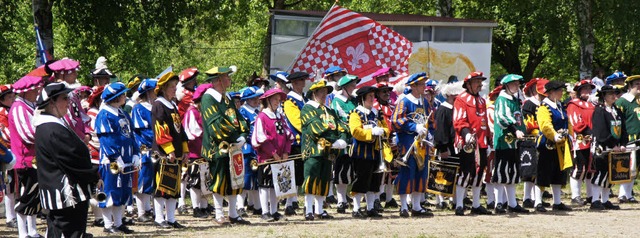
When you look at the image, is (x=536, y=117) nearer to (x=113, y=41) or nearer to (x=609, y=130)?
Result: (x=609, y=130)

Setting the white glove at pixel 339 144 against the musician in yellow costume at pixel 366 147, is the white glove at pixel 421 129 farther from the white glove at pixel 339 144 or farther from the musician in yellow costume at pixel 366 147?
the white glove at pixel 339 144

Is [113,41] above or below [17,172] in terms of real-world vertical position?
above

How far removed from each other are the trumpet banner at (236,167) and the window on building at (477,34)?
1762 cm

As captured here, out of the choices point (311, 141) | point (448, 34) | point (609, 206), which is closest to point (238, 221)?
point (311, 141)

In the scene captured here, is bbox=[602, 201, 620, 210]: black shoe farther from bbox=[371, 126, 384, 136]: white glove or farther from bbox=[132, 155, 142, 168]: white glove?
bbox=[132, 155, 142, 168]: white glove

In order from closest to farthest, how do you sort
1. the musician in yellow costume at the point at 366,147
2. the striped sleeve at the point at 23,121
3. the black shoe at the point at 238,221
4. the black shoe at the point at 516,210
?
1. the striped sleeve at the point at 23,121
2. the black shoe at the point at 238,221
3. the musician in yellow costume at the point at 366,147
4. the black shoe at the point at 516,210

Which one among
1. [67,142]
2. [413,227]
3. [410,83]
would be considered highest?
[410,83]

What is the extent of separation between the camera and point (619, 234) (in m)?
12.9

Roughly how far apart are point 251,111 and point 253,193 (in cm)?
111

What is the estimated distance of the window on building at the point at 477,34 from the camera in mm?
30203

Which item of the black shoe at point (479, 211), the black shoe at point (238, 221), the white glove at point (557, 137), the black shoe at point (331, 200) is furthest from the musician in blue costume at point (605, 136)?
the black shoe at point (238, 221)

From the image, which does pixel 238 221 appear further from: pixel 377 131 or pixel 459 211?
pixel 459 211

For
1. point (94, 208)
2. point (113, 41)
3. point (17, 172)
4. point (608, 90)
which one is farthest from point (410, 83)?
point (113, 41)

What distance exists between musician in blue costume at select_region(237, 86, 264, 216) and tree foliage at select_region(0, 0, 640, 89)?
337 inches
